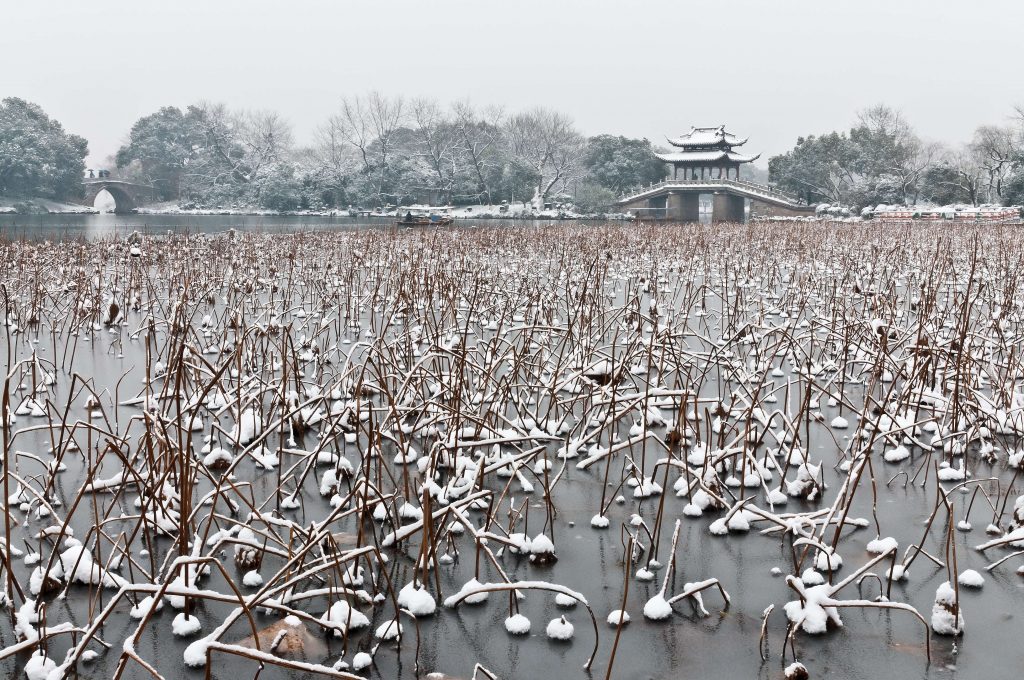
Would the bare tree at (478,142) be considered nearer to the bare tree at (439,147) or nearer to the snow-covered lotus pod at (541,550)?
the bare tree at (439,147)

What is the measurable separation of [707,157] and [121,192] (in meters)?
43.1

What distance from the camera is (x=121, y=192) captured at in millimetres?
64375

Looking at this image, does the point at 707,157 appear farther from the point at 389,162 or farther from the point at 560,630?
the point at 560,630

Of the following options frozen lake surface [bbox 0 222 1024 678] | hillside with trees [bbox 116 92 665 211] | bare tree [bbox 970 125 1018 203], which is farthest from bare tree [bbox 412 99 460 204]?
frozen lake surface [bbox 0 222 1024 678]

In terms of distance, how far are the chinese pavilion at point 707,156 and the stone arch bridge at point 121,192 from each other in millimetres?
39354

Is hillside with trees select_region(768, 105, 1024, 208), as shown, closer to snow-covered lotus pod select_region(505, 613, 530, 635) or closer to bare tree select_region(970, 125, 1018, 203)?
bare tree select_region(970, 125, 1018, 203)

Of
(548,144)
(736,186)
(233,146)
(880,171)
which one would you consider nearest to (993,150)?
(880,171)

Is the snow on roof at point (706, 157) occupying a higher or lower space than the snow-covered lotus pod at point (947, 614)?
higher

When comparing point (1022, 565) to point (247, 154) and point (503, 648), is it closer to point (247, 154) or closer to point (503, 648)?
point (503, 648)

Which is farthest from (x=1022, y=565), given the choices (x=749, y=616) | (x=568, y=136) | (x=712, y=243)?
(x=568, y=136)

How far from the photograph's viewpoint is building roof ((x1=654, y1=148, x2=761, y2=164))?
5762 cm

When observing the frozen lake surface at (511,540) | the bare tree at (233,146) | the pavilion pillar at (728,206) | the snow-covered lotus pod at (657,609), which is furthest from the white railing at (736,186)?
the snow-covered lotus pod at (657,609)

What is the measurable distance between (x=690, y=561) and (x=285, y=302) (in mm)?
8415

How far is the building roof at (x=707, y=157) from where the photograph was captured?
57.6 m
